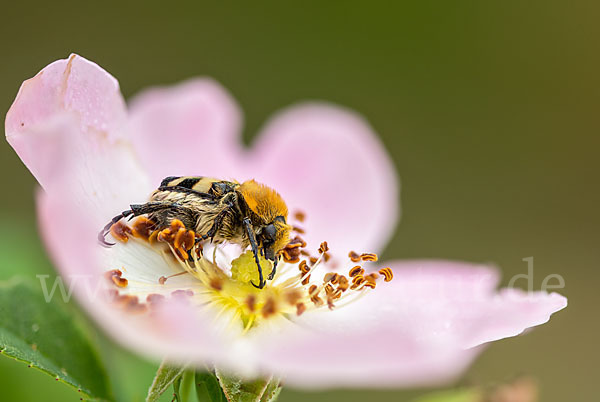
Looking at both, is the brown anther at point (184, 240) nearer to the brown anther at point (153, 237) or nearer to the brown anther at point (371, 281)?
the brown anther at point (153, 237)

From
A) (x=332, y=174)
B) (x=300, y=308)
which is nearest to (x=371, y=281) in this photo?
(x=300, y=308)

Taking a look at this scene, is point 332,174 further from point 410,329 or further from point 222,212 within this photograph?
point 410,329

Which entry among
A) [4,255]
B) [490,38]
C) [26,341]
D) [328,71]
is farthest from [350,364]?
[490,38]

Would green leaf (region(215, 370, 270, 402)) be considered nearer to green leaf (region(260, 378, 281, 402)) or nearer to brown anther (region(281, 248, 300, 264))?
green leaf (region(260, 378, 281, 402))

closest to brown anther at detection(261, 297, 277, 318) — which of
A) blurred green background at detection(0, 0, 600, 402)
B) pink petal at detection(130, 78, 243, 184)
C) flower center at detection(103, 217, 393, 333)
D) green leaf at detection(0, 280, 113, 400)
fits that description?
flower center at detection(103, 217, 393, 333)

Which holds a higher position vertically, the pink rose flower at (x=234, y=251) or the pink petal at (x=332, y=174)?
the pink petal at (x=332, y=174)

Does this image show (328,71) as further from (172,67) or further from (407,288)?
(407,288)

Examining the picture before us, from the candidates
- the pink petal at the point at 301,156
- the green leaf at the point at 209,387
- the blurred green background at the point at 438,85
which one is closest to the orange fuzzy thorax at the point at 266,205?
the green leaf at the point at 209,387
